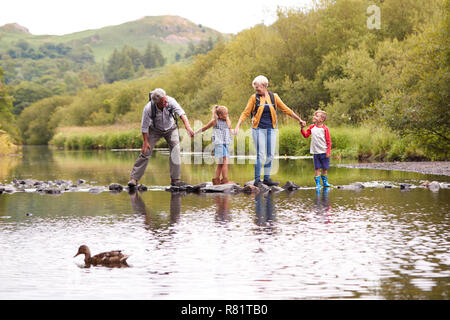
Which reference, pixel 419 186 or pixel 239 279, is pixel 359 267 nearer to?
pixel 239 279

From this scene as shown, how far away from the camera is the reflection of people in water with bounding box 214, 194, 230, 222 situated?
406 inches

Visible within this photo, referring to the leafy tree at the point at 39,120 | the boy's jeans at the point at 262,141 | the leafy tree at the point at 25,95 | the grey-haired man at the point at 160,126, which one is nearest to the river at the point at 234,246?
the boy's jeans at the point at 262,141

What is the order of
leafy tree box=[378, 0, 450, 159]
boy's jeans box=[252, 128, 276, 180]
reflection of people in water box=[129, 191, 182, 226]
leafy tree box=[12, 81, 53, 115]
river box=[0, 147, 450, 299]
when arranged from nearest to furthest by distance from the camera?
river box=[0, 147, 450, 299] → reflection of people in water box=[129, 191, 182, 226] → boy's jeans box=[252, 128, 276, 180] → leafy tree box=[378, 0, 450, 159] → leafy tree box=[12, 81, 53, 115]

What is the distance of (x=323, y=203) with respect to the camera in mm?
12055

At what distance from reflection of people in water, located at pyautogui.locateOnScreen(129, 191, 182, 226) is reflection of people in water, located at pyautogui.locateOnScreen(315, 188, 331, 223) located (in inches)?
90.6

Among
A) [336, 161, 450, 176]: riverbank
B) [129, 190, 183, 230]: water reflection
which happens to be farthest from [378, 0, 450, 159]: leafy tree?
[129, 190, 183, 230]: water reflection

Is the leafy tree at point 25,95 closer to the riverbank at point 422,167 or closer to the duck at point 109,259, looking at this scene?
the riverbank at point 422,167

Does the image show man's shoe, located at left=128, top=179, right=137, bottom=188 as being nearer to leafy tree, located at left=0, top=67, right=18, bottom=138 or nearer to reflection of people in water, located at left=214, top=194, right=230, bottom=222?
reflection of people in water, located at left=214, top=194, right=230, bottom=222

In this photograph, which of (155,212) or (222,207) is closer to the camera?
(155,212)

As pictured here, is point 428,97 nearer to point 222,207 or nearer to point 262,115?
point 262,115

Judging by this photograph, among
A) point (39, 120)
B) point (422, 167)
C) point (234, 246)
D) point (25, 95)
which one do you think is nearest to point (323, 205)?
point (234, 246)

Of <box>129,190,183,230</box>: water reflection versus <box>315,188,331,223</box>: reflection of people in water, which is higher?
<box>315,188,331,223</box>: reflection of people in water

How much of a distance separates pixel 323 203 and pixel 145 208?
3206 millimetres
